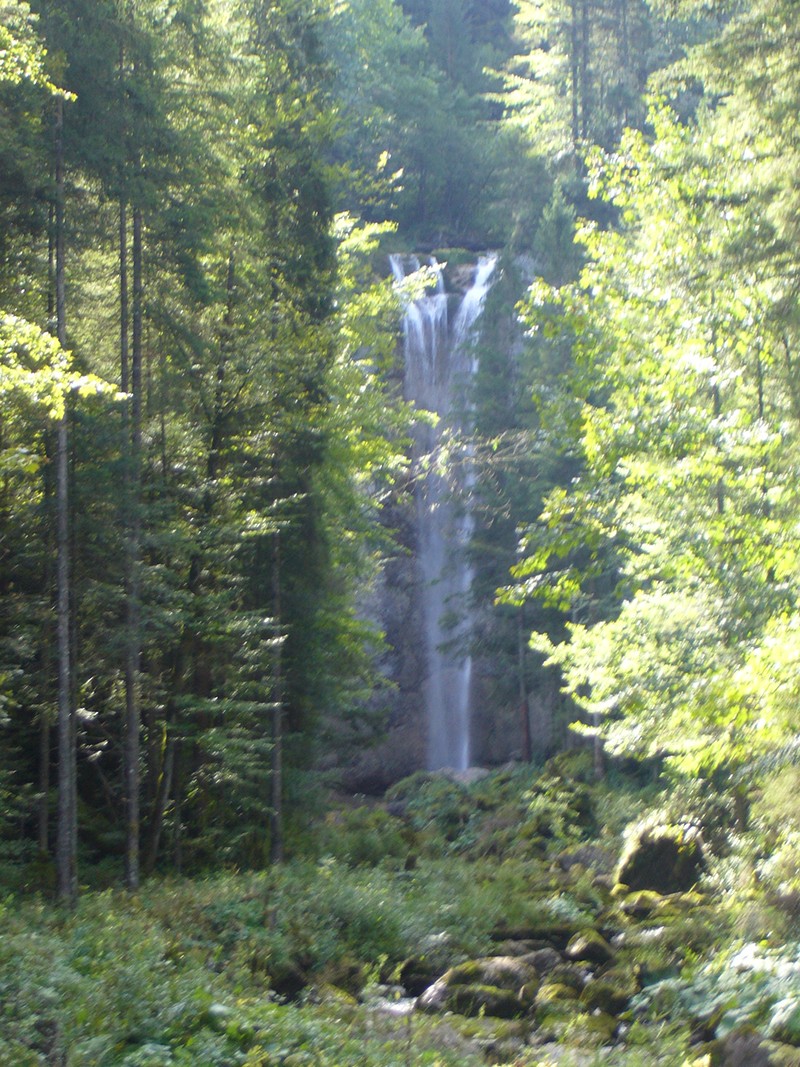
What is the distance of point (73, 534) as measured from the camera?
520 inches

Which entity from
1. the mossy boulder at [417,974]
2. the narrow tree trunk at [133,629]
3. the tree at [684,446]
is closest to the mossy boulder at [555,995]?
the mossy boulder at [417,974]

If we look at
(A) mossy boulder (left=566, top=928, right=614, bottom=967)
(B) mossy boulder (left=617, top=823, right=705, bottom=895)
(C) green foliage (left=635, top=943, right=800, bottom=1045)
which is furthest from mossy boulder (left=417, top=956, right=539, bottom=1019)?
(B) mossy boulder (left=617, top=823, right=705, bottom=895)

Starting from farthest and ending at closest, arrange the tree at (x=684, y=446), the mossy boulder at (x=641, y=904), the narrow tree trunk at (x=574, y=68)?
the narrow tree trunk at (x=574, y=68), the mossy boulder at (x=641, y=904), the tree at (x=684, y=446)

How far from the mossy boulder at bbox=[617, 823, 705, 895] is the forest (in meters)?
0.06

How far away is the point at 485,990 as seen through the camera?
38.6ft

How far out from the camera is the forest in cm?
977

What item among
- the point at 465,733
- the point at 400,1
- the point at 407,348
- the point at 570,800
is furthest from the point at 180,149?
the point at 400,1

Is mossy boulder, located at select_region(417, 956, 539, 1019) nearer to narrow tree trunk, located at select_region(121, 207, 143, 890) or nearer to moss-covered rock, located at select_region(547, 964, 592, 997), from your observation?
moss-covered rock, located at select_region(547, 964, 592, 997)

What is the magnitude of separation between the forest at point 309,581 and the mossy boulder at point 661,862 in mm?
64

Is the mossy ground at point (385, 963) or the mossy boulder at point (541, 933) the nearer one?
the mossy ground at point (385, 963)

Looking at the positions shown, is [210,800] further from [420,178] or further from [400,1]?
[400,1]

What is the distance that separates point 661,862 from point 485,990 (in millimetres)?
5614

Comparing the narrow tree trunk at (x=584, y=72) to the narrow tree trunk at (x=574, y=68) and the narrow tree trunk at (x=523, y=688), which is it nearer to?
the narrow tree trunk at (x=574, y=68)

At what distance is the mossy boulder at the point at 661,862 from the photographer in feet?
53.0
